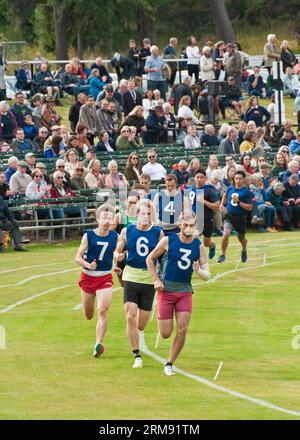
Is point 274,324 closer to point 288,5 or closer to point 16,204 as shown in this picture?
point 16,204

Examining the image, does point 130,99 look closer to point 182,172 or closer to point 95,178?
point 182,172

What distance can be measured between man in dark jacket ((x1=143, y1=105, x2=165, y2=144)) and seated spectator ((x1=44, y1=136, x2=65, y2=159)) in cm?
387

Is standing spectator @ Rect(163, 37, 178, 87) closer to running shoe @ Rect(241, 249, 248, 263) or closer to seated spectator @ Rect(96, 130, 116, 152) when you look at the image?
seated spectator @ Rect(96, 130, 116, 152)

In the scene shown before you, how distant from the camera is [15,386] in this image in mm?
15633

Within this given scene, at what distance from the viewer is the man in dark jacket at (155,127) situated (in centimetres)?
3466

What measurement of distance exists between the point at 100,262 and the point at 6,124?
48.8 ft

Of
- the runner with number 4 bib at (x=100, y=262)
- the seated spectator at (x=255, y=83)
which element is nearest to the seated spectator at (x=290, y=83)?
the seated spectator at (x=255, y=83)

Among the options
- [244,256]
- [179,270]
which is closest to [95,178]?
[244,256]

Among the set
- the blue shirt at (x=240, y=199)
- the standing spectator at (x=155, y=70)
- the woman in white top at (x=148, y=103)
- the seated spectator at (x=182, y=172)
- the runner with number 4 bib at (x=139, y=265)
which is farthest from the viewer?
the standing spectator at (x=155, y=70)

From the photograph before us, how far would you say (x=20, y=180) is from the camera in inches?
1148

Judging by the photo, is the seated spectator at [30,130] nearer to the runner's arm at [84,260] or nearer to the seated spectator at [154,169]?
the seated spectator at [154,169]

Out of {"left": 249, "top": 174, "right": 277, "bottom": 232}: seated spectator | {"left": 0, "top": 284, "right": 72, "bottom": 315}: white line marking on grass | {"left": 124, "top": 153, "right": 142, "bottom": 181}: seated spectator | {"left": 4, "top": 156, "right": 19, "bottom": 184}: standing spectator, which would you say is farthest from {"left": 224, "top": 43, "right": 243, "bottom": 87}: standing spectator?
{"left": 0, "top": 284, "right": 72, "bottom": 315}: white line marking on grass

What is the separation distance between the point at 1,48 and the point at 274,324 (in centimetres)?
2245

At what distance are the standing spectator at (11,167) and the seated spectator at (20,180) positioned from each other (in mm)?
139
